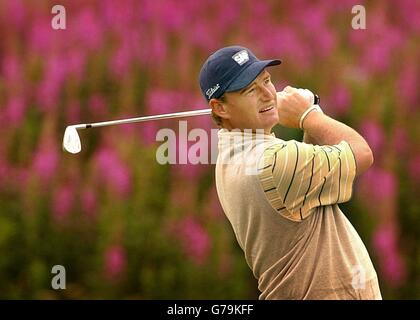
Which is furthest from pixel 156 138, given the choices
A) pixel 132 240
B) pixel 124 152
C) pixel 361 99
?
pixel 361 99

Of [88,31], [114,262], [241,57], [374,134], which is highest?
[88,31]

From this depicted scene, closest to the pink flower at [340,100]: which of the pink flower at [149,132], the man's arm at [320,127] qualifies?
the pink flower at [149,132]

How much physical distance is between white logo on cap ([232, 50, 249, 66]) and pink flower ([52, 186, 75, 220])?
183 cm

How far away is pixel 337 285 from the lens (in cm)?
230

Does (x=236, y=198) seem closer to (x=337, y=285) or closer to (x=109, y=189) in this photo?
(x=337, y=285)

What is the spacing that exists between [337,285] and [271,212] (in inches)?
8.8

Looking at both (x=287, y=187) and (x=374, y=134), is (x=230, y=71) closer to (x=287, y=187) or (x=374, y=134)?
(x=287, y=187)

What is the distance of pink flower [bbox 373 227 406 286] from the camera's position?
4.02 metres

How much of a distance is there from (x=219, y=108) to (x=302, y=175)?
0.28 metres

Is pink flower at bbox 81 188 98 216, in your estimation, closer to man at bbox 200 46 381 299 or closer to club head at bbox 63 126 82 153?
club head at bbox 63 126 82 153

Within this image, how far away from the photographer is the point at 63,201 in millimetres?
4094

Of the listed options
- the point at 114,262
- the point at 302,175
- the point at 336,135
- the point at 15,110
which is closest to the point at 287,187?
the point at 302,175

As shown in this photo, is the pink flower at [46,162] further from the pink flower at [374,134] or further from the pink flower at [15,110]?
the pink flower at [374,134]

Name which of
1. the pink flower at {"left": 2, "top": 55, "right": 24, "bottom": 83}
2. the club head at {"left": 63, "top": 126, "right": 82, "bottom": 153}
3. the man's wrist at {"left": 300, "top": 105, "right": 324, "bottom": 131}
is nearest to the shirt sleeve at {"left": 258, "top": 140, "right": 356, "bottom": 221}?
the man's wrist at {"left": 300, "top": 105, "right": 324, "bottom": 131}
